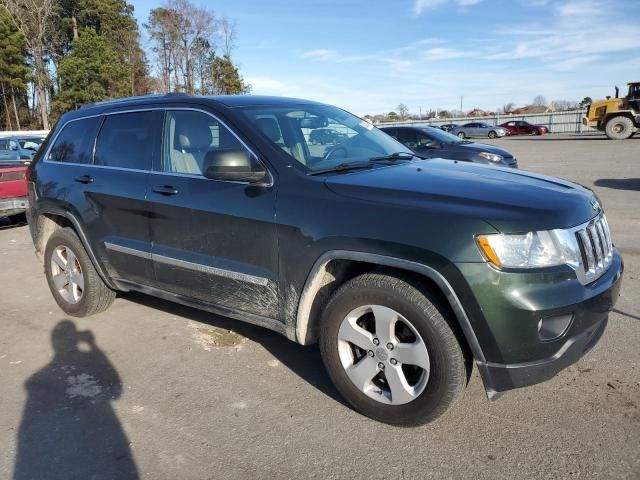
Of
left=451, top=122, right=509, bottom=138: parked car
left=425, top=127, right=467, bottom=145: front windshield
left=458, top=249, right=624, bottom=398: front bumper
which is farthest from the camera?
left=451, top=122, right=509, bottom=138: parked car

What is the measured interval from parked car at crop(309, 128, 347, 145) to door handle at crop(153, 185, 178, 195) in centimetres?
100

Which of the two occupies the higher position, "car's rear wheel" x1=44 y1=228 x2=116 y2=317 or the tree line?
the tree line

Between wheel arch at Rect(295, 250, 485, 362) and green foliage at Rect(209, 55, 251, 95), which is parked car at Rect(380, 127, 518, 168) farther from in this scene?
green foliage at Rect(209, 55, 251, 95)

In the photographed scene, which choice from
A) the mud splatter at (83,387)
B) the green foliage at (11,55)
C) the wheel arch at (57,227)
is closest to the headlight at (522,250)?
the mud splatter at (83,387)

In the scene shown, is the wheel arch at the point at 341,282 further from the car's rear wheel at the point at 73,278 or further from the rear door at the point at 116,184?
the car's rear wheel at the point at 73,278

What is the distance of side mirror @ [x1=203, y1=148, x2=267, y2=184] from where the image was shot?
10.6ft

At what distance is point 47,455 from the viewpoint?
9.36ft

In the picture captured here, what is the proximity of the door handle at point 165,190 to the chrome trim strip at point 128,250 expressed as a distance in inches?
18.8

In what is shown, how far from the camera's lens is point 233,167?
3234 mm

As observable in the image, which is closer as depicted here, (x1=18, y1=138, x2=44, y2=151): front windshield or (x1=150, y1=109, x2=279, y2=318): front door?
(x1=150, y1=109, x2=279, y2=318): front door

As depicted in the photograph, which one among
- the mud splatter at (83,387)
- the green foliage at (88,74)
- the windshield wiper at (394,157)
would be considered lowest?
the mud splatter at (83,387)

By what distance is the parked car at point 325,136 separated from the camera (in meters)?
3.78

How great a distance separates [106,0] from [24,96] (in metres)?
13.1

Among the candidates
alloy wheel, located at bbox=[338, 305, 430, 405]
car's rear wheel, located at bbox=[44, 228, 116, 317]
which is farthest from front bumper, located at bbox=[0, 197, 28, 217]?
alloy wheel, located at bbox=[338, 305, 430, 405]
